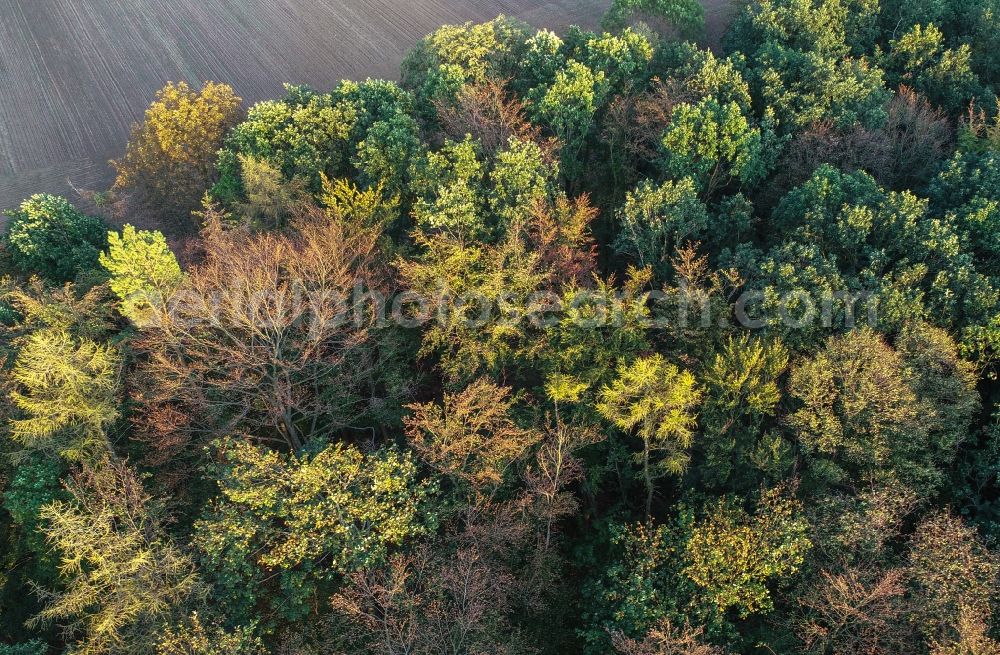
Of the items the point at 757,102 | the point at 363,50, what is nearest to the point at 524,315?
the point at 757,102

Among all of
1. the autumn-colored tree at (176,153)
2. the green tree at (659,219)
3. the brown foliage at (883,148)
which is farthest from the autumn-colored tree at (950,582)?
the autumn-colored tree at (176,153)

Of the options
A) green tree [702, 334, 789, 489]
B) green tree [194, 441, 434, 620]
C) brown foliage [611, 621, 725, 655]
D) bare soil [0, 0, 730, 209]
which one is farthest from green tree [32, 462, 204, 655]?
bare soil [0, 0, 730, 209]

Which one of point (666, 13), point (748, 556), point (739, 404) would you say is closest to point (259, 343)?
point (739, 404)

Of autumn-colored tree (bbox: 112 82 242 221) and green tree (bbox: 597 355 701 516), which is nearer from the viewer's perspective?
green tree (bbox: 597 355 701 516)

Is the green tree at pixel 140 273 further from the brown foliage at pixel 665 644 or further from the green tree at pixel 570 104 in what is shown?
the brown foliage at pixel 665 644

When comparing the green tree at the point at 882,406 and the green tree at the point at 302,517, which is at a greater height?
the green tree at the point at 882,406

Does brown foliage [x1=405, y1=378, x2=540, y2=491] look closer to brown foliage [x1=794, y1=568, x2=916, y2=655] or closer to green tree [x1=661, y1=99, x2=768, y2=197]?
brown foliage [x1=794, y1=568, x2=916, y2=655]

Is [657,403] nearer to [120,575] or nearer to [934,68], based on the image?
[120,575]
